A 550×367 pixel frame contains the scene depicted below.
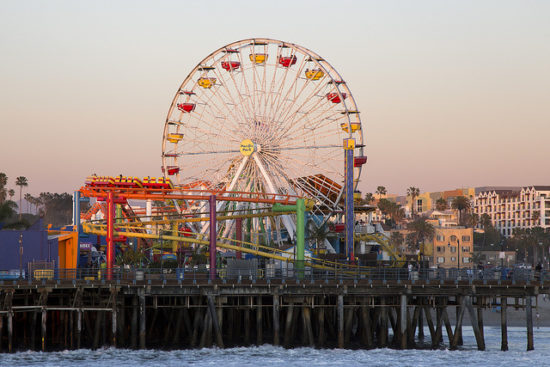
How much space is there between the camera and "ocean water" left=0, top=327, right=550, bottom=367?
58156mm

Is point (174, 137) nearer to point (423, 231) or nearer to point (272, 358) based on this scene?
point (272, 358)

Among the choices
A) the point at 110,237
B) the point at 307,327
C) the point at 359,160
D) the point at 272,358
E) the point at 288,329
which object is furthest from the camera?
the point at 359,160

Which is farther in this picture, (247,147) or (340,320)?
(247,147)

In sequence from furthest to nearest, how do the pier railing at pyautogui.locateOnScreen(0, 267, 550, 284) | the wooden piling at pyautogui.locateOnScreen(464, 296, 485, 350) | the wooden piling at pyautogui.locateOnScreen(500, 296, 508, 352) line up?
the wooden piling at pyautogui.locateOnScreen(464, 296, 485, 350), the pier railing at pyautogui.locateOnScreen(0, 267, 550, 284), the wooden piling at pyautogui.locateOnScreen(500, 296, 508, 352)

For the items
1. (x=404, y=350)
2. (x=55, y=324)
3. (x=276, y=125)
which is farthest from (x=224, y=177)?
(x=404, y=350)

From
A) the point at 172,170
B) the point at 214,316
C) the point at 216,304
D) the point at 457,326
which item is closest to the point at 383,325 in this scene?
the point at 457,326

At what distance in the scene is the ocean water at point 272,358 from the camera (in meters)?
58.2

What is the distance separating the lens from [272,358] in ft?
198

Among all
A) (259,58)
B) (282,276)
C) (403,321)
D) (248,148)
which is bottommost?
(403,321)

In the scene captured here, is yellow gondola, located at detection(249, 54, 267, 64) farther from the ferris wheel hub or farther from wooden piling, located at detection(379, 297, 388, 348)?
wooden piling, located at detection(379, 297, 388, 348)

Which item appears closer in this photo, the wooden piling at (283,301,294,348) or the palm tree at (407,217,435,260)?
the wooden piling at (283,301,294,348)

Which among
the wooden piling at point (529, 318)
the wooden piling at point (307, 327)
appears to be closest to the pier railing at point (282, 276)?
the wooden piling at point (529, 318)

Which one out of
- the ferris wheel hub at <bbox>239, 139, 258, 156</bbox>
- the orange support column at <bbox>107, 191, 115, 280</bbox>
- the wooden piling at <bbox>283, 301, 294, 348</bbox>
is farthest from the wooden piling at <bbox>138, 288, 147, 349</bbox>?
the ferris wheel hub at <bbox>239, 139, 258, 156</bbox>

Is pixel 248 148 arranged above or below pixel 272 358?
above
